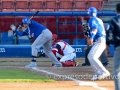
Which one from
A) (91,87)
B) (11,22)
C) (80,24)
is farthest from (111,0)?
(91,87)

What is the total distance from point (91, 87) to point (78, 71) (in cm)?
341

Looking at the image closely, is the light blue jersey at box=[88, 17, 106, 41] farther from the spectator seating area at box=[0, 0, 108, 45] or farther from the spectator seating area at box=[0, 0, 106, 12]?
the spectator seating area at box=[0, 0, 106, 12]

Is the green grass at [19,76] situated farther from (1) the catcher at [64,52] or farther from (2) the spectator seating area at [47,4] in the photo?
(2) the spectator seating area at [47,4]

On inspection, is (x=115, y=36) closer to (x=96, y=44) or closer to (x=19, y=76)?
(x=96, y=44)

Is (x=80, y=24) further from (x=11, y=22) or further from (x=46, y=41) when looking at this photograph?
(x=46, y=41)

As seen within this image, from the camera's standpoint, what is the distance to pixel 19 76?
11.8 m

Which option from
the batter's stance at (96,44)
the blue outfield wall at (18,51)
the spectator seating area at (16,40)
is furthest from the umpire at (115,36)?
the spectator seating area at (16,40)

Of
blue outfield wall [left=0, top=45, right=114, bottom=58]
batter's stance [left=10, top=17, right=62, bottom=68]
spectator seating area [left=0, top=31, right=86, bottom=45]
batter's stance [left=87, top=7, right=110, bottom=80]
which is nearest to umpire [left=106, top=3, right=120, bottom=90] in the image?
batter's stance [left=87, top=7, right=110, bottom=80]

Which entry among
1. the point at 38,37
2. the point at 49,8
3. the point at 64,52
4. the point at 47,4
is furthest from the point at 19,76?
the point at 47,4

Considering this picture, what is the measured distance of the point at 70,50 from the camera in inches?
602

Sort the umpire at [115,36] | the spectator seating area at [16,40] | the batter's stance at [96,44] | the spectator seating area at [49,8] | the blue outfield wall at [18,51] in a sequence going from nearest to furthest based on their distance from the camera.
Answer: the umpire at [115,36]
the batter's stance at [96,44]
the blue outfield wall at [18,51]
the spectator seating area at [16,40]
the spectator seating area at [49,8]

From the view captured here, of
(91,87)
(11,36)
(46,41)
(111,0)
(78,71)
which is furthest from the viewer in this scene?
(111,0)

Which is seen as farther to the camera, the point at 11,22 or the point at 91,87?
the point at 11,22

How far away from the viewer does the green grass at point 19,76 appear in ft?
35.4
